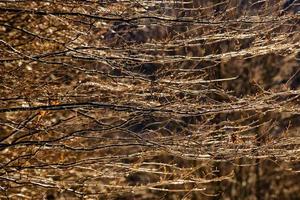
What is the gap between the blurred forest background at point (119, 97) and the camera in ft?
14.2

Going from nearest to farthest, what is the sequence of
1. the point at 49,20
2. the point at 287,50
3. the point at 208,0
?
1. the point at 287,50
2. the point at 49,20
3. the point at 208,0

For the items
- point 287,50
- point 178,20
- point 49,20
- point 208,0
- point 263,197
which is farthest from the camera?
point 263,197

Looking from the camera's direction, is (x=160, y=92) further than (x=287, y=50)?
No

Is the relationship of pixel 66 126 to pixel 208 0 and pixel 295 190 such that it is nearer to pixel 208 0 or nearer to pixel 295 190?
pixel 208 0

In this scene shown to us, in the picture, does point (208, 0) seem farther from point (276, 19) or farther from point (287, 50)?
point (276, 19)

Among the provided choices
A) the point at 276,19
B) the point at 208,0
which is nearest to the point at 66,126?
the point at 276,19

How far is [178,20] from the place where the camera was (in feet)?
14.0

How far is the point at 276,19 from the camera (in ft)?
→ 15.7

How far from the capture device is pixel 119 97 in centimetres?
484

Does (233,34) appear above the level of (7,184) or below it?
above

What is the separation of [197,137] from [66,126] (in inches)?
48.3

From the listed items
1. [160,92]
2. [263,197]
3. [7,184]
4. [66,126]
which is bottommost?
[263,197]

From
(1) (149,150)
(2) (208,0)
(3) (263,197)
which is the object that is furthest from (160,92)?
(3) (263,197)

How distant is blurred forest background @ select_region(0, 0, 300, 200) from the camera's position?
14.2 feet
